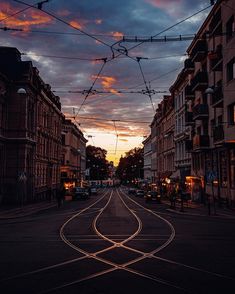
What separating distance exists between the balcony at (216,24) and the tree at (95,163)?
A: 115166mm

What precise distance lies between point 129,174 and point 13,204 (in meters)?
128

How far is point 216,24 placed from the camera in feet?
121

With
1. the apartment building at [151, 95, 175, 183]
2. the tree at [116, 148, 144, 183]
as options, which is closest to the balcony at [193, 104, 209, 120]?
the apartment building at [151, 95, 175, 183]

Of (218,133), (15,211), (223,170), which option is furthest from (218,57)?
(15,211)

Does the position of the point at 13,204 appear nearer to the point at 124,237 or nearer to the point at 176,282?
the point at 124,237

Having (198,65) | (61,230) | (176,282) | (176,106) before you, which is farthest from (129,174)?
(176,282)

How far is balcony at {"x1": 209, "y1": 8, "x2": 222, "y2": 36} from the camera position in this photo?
35.2 meters

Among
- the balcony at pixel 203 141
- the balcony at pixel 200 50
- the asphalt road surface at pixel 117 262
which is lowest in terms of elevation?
the asphalt road surface at pixel 117 262

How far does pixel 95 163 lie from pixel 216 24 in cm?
12104

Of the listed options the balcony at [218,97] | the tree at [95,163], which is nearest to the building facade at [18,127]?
the balcony at [218,97]

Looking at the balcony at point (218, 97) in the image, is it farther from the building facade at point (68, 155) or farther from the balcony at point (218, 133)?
the building facade at point (68, 155)

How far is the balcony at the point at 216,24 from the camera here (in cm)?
3519

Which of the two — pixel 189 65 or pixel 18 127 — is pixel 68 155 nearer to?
pixel 189 65

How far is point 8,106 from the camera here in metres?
41.7
